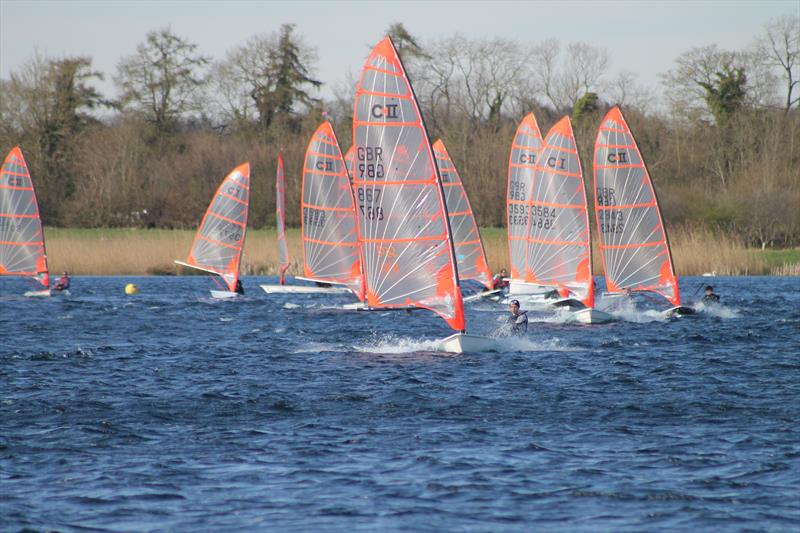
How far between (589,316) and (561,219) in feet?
11.4

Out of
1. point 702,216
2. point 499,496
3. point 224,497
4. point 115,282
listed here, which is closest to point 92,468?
point 224,497

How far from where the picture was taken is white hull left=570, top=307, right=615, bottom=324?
3231 cm

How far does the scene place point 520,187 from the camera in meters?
40.2

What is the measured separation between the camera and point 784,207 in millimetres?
63625

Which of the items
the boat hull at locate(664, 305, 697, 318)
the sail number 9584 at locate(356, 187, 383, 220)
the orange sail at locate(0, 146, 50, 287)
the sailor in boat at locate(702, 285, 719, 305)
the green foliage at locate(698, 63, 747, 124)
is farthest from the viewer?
the green foliage at locate(698, 63, 747, 124)

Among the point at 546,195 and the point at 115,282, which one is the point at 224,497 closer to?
the point at 546,195

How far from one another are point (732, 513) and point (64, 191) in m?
74.8

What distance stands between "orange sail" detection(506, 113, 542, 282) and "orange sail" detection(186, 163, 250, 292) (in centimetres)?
1058

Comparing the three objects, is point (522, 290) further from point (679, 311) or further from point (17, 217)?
point (17, 217)

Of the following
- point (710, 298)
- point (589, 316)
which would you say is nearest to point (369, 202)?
point (589, 316)

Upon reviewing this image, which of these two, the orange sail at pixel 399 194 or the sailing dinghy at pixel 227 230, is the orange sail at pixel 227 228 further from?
the orange sail at pixel 399 194

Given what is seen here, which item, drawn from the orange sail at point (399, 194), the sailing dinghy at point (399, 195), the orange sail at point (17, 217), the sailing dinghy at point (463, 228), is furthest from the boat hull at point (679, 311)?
the orange sail at point (17, 217)

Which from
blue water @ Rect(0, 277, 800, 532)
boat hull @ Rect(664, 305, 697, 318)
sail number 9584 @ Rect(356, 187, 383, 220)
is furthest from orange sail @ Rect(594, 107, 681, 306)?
sail number 9584 @ Rect(356, 187, 383, 220)

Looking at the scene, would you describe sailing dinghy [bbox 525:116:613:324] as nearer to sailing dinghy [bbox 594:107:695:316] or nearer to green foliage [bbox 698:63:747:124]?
sailing dinghy [bbox 594:107:695:316]
